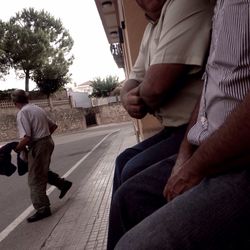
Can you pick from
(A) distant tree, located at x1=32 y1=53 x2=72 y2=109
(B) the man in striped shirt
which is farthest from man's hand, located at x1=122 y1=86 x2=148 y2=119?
(A) distant tree, located at x1=32 y1=53 x2=72 y2=109

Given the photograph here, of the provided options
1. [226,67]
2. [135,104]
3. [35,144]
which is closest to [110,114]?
[35,144]

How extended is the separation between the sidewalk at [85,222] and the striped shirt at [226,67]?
3166 mm

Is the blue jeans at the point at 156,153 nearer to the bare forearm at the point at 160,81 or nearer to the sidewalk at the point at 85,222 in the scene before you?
the bare forearm at the point at 160,81

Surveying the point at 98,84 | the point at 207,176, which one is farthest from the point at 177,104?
the point at 98,84

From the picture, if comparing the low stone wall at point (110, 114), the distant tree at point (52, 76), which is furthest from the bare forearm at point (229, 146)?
the low stone wall at point (110, 114)

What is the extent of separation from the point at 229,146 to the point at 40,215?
5.70 metres

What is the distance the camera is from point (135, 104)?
7.00ft

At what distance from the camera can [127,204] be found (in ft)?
5.46

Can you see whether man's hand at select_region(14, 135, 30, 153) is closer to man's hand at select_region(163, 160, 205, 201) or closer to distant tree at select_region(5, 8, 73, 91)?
man's hand at select_region(163, 160, 205, 201)

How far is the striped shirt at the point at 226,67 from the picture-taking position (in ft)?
4.33

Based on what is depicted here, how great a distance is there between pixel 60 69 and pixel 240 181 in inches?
2174

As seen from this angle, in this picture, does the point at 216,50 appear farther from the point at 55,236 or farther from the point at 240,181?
the point at 55,236

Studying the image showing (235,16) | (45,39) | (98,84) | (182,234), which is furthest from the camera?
(98,84)

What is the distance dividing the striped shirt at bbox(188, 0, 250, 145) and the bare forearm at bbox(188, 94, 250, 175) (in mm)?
95
